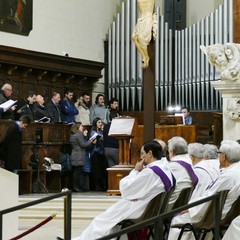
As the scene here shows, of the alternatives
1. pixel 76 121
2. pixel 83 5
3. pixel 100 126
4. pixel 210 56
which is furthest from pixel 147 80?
pixel 83 5

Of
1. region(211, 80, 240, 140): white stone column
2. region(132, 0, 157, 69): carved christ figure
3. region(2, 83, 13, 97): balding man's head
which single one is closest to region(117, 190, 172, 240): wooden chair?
region(211, 80, 240, 140): white stone column

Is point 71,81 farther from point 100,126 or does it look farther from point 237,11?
point 237,11

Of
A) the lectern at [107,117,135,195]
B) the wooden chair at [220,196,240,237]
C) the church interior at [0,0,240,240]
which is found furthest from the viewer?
the church interior at [0,0,240,240]

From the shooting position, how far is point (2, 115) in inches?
557

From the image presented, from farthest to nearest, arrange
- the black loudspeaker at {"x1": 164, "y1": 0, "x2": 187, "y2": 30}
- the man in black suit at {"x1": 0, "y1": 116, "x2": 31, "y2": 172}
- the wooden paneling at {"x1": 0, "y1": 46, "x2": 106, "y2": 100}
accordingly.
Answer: the black loudspeaker at {"x1": 164, "y1": 0, "x2": 187, "y2": 30} → the wooden paneling at {"x1": 0, "y1": 46, "x2": 106, "y2": 100} → the man in black suit at {"x1": 0, "y1": 116, "x2": 31, "y2": 172}

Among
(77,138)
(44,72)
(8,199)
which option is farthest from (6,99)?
(8,199)

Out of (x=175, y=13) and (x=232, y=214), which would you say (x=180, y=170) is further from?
(x=175, y=13)

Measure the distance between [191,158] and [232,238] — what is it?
1.59 meters

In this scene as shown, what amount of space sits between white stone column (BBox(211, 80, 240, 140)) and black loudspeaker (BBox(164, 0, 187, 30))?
6.64 metres

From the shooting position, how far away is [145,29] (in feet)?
43.5

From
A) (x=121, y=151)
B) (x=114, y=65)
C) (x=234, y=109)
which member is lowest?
(x=121, y=151)

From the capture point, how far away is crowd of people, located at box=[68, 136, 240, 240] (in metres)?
7.75

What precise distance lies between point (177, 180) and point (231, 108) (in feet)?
13.8

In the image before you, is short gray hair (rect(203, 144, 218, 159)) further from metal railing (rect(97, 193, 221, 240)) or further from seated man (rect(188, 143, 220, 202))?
metal railing (rect(97, 193, 221, 240))
